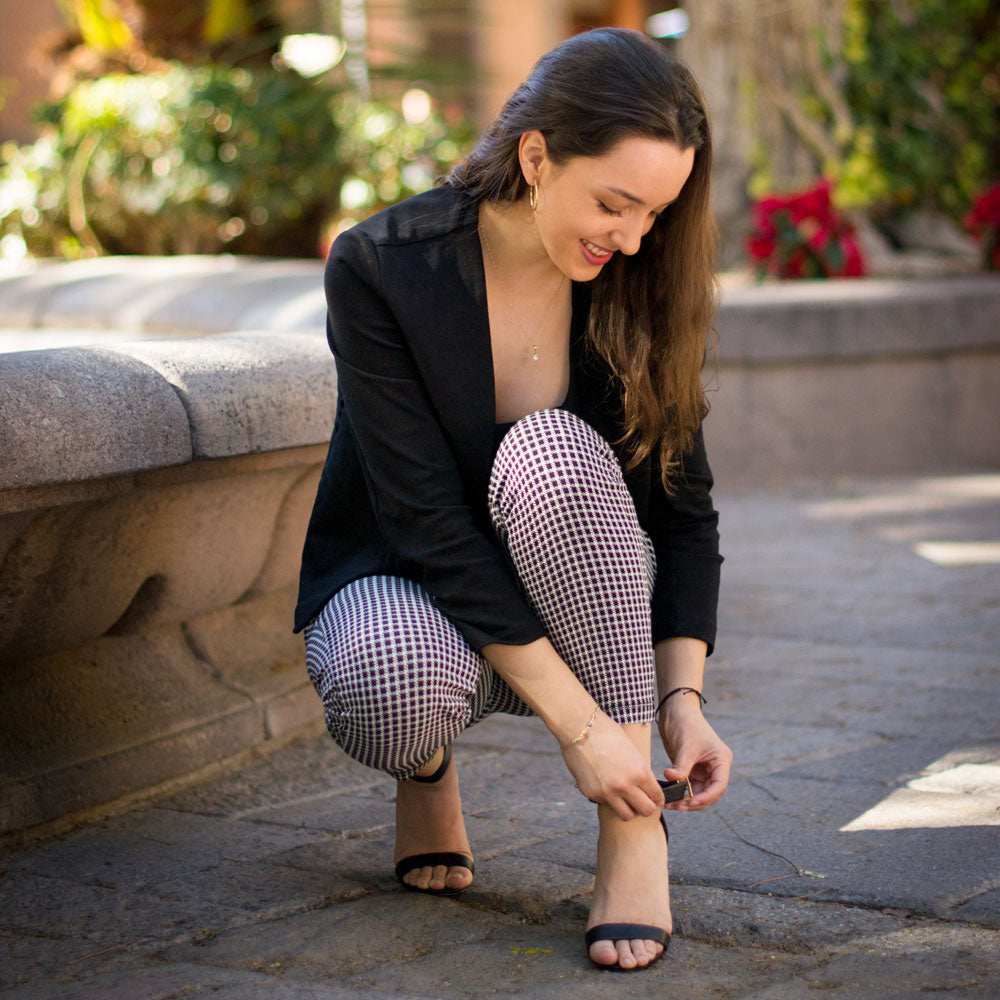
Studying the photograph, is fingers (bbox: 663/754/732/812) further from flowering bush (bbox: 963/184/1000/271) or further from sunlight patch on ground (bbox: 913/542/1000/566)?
flowering bush (bbox: 963/184/1000/271)

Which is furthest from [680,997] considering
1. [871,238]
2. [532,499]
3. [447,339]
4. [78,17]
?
[78,17]

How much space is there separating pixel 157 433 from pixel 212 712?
72 cm

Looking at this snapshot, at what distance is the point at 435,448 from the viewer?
5.71 feet

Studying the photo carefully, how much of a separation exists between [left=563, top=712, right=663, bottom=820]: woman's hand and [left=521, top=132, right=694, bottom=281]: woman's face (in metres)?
0.61

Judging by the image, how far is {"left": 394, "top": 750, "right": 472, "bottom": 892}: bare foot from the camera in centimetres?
184

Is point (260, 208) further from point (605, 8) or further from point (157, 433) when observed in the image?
point (605, 8)

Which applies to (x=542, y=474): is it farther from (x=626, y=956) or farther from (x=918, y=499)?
(x=918, y=499)

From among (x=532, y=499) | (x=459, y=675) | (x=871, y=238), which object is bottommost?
(x=871, y=238)

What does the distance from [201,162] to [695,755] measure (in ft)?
15.0

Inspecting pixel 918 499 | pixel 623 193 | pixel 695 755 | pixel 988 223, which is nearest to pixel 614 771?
pixel 695 755

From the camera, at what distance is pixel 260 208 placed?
5832 mm

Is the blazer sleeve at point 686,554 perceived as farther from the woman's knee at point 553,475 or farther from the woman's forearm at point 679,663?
the woman's knee at point 553,475

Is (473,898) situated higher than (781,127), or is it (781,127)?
(781,127)

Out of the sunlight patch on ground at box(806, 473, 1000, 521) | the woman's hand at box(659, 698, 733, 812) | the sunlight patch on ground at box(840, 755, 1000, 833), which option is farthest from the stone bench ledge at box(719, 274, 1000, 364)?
the woman's hand at box(659, 698, 733, 812)
